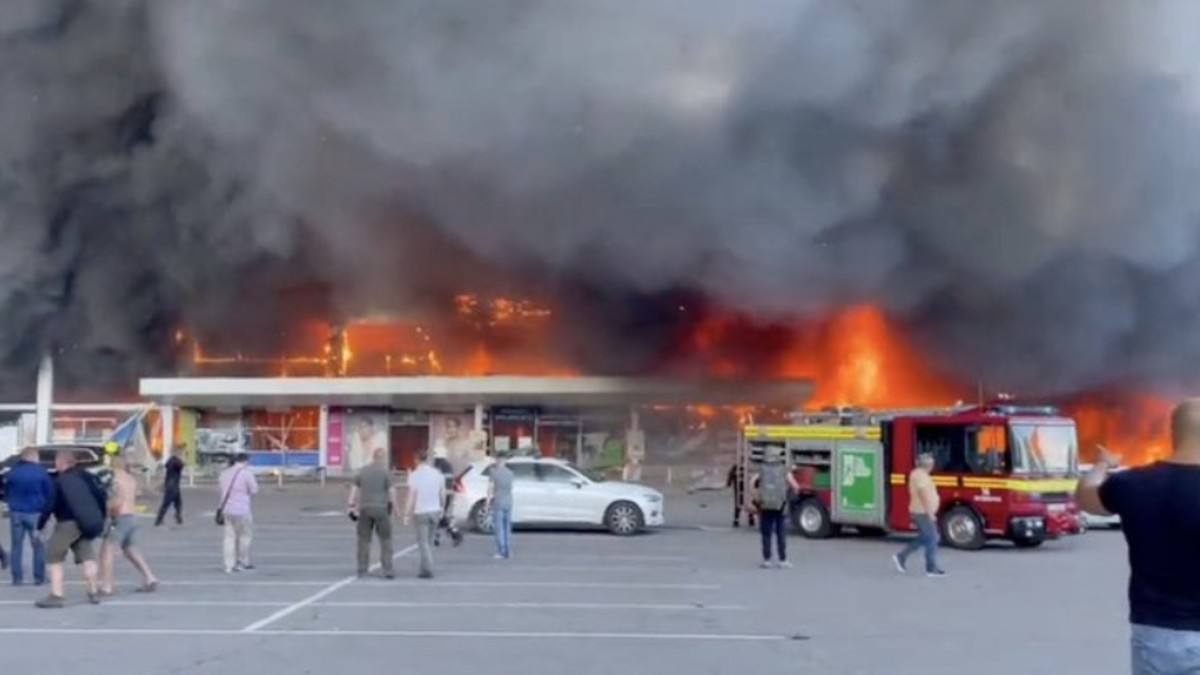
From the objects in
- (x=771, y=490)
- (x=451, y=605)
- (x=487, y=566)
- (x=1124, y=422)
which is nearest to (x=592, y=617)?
(x=451, y=605)

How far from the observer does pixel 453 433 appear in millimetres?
41406

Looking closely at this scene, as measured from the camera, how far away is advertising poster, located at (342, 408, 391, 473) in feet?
136

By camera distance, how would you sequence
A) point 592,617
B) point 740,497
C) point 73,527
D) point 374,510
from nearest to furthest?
point 592,617 < point 73,527 < point 374,510 < point 740,497

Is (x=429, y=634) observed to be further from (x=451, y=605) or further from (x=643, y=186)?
(x=643, y=186)

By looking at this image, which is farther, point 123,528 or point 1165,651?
point 123,528

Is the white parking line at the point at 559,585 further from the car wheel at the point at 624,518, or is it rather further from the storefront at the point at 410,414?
the storefront at the point at 410,414

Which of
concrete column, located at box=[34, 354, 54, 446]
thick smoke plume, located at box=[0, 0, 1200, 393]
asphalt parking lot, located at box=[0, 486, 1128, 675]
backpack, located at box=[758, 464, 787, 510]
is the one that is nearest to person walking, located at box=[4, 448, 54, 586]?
asphalt parking lot, located at box=[0, 486, 1128, 675]

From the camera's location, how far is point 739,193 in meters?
31.2

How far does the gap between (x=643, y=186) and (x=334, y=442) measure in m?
14.0

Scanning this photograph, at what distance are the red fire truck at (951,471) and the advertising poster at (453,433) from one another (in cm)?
1802

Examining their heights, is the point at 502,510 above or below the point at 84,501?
below

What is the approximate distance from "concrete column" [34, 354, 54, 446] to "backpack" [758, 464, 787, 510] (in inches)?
1136

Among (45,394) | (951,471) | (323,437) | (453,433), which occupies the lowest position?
(951,471)

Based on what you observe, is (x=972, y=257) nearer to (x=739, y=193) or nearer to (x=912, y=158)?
(x=912, y=158)
